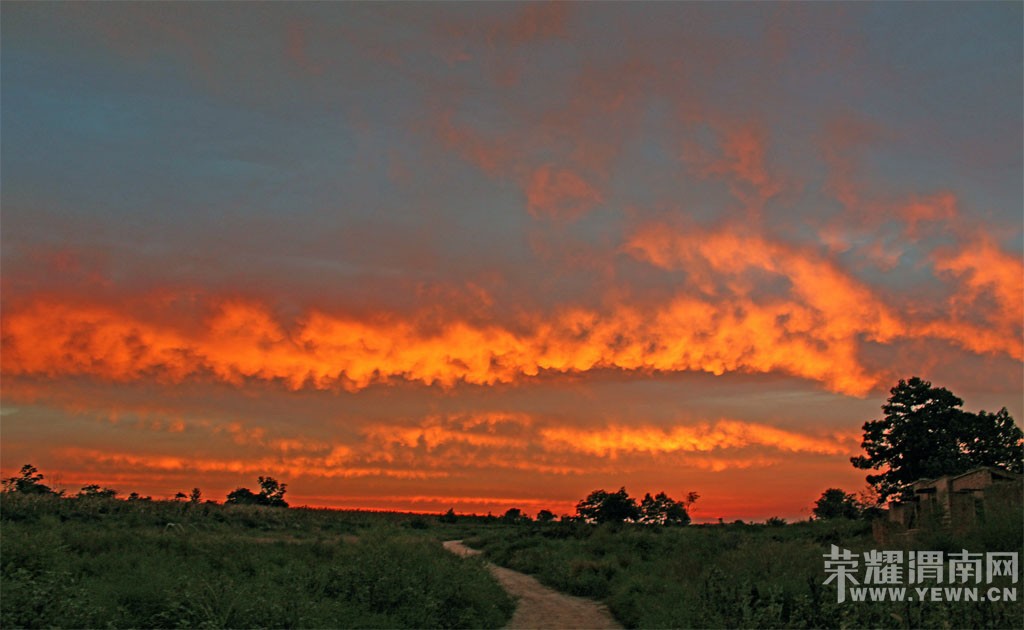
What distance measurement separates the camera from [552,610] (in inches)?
882

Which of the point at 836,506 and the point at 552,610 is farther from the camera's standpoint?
the point at 836,506

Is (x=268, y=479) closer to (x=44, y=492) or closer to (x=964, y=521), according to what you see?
(x=44, y=492)

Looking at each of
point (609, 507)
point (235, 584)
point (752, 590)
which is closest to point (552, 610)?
point (752, 590)

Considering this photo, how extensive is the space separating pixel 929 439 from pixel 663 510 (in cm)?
5255

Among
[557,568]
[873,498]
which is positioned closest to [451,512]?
[873,498]

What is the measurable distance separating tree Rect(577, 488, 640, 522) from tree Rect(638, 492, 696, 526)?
3.25 metres

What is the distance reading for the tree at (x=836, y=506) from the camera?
7121cm

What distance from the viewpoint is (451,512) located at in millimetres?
131500

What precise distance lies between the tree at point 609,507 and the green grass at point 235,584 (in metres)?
66.8

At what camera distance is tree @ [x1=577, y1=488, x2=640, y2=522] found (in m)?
90.1

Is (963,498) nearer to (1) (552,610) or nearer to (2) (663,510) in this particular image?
(1) (552,610)

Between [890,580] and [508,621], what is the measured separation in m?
10.3

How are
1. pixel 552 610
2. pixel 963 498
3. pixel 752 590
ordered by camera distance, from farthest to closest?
pixel 963 498, pixel 552 610, pixel 752 590

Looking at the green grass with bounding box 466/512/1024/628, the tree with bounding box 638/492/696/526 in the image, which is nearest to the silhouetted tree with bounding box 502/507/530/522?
the tree with bounding box 638/492/696/526
